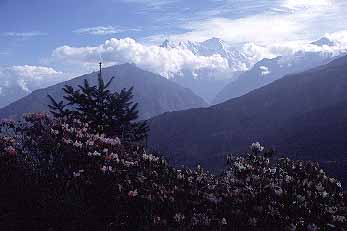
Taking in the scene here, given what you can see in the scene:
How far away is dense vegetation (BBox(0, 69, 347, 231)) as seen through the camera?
374 inches

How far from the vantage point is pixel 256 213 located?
1025 cm

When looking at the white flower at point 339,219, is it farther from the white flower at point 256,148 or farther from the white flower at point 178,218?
the white flower at point 256,148

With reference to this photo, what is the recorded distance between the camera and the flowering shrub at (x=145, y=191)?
950cm

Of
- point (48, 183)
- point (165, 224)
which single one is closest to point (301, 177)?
point (165, 224)

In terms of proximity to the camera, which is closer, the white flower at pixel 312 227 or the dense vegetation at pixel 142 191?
the white flower at pixel 312 227

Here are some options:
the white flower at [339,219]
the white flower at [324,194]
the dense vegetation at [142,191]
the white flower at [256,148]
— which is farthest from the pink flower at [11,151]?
the white flower at [339,219]

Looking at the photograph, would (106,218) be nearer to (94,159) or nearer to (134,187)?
(134,187)

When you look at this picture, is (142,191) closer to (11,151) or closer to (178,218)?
(178,218)

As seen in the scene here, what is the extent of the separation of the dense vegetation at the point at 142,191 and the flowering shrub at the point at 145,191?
19 millimetres

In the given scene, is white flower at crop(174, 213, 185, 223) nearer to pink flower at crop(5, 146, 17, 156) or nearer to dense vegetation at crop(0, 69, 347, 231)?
dense vegetation at crop(0, 69, 347, 231)

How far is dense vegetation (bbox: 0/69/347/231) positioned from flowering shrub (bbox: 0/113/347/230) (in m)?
0.02

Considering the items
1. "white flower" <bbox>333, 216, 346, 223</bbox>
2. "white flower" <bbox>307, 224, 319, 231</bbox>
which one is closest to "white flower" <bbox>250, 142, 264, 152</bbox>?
"white flower" <bbox>333, 216, 346, 223</bbox>

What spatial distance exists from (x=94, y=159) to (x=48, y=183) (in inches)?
53.8

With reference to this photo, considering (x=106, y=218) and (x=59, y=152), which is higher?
(x=59, y=152)
